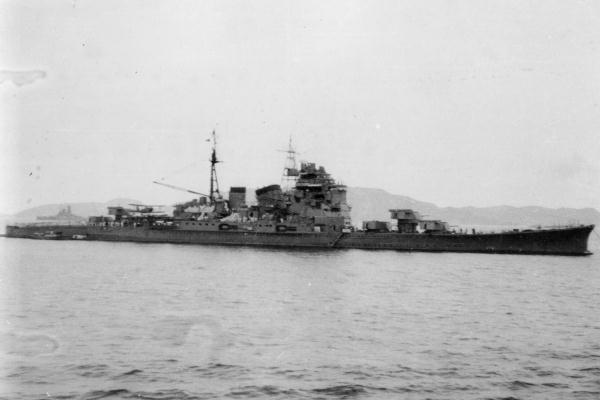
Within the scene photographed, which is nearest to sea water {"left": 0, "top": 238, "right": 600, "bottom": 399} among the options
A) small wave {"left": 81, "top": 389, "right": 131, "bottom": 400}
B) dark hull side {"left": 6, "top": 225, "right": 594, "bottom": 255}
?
small wave {"left": 81, "top": 389, "right": 131, "bottom": 400}

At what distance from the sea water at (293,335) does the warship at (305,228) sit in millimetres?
16341

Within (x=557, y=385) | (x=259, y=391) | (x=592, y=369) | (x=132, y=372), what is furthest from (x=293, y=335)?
(x=592, y=369)

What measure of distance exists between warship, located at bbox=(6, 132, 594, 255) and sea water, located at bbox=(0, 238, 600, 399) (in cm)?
1634

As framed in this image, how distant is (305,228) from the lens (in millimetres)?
48406

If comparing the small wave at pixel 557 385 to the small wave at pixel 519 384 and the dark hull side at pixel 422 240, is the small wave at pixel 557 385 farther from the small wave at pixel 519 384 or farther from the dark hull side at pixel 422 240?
the dark hull side at pixel 422 240

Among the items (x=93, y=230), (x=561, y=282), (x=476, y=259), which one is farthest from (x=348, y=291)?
(x=93, y=230)

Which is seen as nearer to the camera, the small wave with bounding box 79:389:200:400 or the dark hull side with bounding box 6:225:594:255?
the small wave with bounding box 79:389:200:400

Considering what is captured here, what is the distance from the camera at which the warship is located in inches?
1799

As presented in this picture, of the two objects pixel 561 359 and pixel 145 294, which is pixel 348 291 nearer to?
pixel 145 294

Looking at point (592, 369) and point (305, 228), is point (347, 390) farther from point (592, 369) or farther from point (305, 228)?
point (305, 228)

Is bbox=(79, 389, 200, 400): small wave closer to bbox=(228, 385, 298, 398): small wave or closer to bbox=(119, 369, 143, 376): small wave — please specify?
bbox=(228, 385, 298, 398): small wave

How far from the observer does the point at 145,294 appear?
21.4 metres

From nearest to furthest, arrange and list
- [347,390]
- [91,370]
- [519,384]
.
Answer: [347,390] → [519,384] → [91,370]

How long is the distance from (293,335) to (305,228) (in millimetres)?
33548
